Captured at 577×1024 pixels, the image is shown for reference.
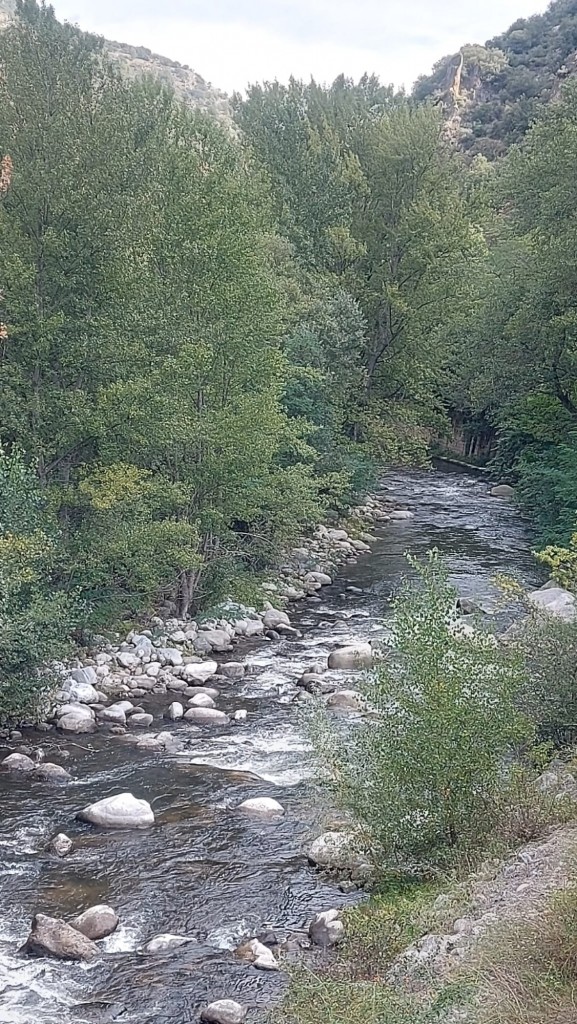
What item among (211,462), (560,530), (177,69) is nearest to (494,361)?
(560,530)

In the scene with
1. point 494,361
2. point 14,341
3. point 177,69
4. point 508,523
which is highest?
point 177,69

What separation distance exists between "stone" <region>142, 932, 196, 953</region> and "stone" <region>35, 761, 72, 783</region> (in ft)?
12.4

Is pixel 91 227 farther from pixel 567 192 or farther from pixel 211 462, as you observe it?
pixel 567 192

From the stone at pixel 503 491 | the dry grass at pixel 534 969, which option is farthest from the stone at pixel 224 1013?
the stone at pixel 503 491

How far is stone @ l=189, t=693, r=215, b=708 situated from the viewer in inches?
568

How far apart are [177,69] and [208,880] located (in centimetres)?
13955

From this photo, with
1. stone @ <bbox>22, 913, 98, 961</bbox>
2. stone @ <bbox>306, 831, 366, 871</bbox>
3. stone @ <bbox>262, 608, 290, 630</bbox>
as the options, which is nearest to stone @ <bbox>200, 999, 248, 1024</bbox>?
stone @ <bbox>22, 913, 98, 961</bbox>

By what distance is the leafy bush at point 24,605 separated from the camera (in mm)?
12914

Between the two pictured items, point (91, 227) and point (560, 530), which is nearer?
point (91, 227)

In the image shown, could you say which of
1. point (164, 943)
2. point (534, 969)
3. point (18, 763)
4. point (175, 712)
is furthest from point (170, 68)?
point (534, 969)

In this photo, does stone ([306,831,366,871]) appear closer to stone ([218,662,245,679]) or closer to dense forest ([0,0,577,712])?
dense forest ([0,0,577,712])

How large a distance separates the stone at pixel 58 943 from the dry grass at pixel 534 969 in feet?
13.4

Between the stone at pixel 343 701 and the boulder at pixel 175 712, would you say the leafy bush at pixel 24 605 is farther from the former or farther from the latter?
the stone at pixel 343 701

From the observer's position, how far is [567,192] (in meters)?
24.2
